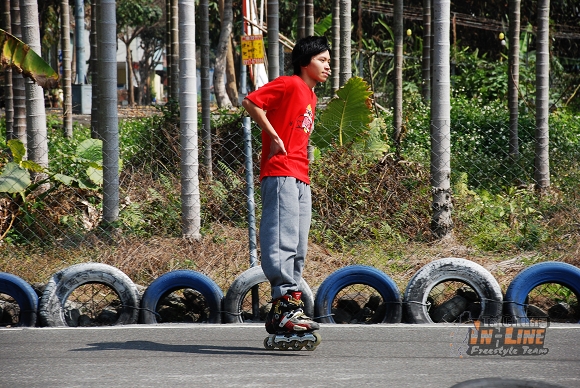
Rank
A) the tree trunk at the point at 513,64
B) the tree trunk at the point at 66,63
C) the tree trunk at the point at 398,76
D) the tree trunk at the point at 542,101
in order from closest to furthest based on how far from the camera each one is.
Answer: the tree trunk at the point at 542,101
the tree trunk at the point at 513,64
the tree trunk at the point at 398,76
the tree trunk at the point at 66,63

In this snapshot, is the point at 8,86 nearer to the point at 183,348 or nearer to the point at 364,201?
the point at 364,201

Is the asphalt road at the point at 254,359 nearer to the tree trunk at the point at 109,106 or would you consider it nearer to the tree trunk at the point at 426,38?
the tree trunk at the point at 109,106

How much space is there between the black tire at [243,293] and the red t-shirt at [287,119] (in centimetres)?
127

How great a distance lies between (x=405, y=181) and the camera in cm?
939

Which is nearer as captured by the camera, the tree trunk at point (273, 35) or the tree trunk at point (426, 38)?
the tree trunk at point (273, 35)

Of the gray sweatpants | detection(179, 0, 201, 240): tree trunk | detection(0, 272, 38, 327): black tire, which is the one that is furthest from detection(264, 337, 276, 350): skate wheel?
detection(179, 0, 201, 240): tree trunk

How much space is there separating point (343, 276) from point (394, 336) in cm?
77

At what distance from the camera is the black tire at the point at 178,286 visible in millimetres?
6496

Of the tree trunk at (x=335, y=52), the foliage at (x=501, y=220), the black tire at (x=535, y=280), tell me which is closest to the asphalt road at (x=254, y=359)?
the black tire at (x=535, y=280)

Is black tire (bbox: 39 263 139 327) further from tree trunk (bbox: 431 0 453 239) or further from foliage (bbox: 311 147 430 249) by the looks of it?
tree trunk (bbox: 431 0 453 239)

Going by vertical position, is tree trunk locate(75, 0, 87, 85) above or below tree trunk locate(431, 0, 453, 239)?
above

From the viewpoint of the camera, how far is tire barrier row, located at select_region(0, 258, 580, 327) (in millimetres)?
6305

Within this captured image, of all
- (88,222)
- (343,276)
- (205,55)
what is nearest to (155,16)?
(205,55)

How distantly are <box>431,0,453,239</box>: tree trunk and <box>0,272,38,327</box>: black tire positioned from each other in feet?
13.9
